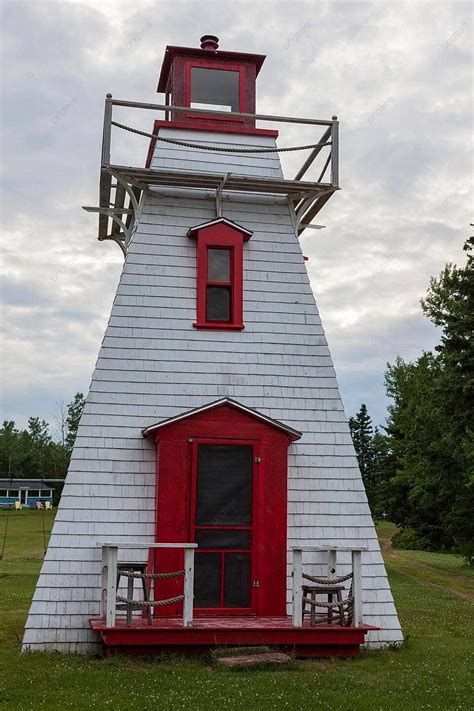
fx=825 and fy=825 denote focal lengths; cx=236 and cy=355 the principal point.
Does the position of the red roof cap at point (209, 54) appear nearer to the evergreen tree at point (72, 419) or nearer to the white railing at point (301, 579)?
the white railing at point (301, 579)

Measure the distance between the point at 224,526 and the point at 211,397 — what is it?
188 cm

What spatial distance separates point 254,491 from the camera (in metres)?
11.6

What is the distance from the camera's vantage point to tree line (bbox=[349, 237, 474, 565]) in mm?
26516

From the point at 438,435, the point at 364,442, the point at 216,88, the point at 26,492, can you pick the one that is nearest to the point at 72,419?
the point at 26,492

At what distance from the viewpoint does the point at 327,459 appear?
12.1 meters

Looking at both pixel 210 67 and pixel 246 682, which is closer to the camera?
Answer: pixel 246 682

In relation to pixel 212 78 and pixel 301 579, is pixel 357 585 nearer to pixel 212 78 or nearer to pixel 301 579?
pixel 301 579

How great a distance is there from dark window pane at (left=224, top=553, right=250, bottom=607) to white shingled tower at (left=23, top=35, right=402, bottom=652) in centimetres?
2

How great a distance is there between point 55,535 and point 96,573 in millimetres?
758

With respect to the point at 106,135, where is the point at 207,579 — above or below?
below

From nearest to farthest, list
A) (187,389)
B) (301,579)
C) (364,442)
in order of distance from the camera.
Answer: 1. (301,579)
2. (187,389)
3. (364,442)

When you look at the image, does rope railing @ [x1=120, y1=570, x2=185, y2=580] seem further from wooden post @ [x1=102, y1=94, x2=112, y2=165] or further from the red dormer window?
wooden post @ [x1=102, y1=94, x2=112, y2=165]

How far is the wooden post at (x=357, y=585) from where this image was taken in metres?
10.6

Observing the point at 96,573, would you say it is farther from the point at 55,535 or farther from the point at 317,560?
the point at 317,560
